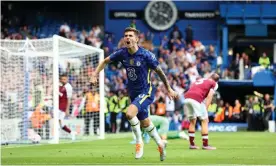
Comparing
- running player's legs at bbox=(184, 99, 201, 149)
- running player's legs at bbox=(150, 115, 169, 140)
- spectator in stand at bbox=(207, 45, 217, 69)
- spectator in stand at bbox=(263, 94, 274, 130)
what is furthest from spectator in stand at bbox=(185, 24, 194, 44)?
running player's legs at bbox=(184, 99, 201, 149)

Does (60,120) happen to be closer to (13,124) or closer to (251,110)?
(13,124)

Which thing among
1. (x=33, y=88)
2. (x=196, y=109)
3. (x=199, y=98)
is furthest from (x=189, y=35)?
(x=196, y=109)

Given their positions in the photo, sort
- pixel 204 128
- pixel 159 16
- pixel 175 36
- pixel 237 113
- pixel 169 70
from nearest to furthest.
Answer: pixel 204 128, pixel 237 113, pixel 169 70, pixel 175 36, pixel 159 16

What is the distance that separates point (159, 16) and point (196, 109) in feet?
81.3

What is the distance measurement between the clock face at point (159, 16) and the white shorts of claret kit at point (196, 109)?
79.2ft

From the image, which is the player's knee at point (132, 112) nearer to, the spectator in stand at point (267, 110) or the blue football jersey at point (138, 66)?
the blue football jersey at point (138, 66)

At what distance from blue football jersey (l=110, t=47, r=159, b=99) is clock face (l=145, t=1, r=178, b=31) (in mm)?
28220

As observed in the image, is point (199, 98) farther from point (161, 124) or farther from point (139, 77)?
point (139, 77)

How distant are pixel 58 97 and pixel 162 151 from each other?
29.0 ft

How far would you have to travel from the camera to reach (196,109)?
17781 millimetres

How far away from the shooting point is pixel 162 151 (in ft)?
44.1

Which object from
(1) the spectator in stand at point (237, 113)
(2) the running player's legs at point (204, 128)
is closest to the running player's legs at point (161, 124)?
(2) the running player's legs at point (204, 128)

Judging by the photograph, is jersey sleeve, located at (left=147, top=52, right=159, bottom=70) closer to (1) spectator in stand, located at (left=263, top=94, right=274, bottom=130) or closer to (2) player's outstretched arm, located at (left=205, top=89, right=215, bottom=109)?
(2) player's outstretched arm, located at (left=205, top=89, right=215, bottom=109)

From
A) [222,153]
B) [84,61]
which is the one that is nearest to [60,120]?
[84,61]
